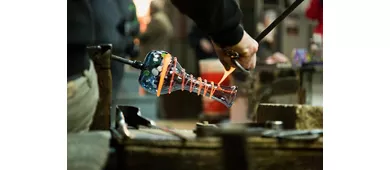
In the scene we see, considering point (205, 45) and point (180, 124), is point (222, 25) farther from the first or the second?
point (180, 124)

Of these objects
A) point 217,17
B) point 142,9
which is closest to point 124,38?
point 142,9

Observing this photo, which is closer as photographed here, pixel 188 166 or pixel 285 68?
pixel 188 166

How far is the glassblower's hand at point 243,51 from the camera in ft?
3.26

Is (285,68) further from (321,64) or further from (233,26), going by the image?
(233,26)

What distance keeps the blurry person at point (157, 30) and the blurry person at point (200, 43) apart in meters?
0.04

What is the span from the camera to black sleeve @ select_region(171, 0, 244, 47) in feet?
3.10

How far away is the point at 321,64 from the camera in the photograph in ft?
3.43

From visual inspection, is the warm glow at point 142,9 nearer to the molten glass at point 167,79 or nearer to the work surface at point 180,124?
the molten glass at point 167,79

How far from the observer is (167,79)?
96 centimetres

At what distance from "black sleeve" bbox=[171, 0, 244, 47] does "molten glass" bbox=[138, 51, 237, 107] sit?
3.1 inches

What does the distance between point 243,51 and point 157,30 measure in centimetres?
16

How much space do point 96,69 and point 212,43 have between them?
0.21m

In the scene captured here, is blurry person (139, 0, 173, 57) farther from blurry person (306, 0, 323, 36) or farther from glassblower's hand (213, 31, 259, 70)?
blurry person (306, 0, 323, 36)

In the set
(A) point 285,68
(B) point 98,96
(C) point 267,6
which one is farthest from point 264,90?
(B) point 98,96
